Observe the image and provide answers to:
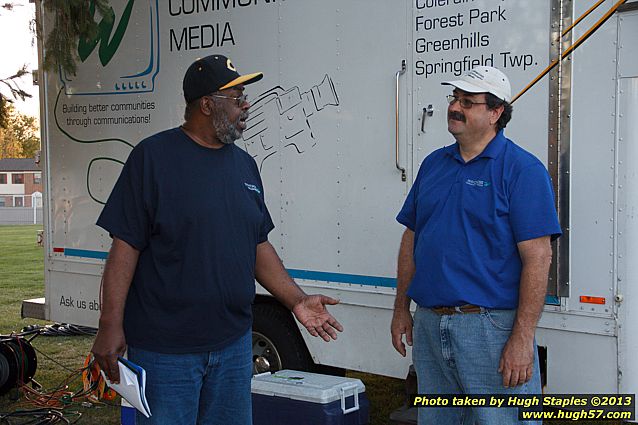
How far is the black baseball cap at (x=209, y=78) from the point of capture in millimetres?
3031

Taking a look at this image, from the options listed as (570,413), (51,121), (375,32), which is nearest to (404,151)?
(375,32)

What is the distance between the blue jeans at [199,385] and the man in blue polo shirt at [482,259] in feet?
2.50

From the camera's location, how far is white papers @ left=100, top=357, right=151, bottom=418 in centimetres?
280

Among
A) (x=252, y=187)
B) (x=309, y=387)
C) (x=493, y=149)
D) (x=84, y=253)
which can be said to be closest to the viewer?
(x=252, y=187)

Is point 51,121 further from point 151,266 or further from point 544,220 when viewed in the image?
point 544,220

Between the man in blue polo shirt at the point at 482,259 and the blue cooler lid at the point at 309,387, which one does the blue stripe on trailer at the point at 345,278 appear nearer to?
the blue cooler lid at the point at 309,387

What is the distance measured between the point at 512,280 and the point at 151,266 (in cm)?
135

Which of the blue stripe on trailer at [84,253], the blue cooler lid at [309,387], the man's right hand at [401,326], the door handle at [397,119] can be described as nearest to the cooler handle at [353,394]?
the blue cooler lid at [309,387]

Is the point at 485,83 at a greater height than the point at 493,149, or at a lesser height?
greater

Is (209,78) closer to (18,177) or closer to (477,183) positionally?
(477,183)

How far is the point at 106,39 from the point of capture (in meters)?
6.23

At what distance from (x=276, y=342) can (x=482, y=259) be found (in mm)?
2554

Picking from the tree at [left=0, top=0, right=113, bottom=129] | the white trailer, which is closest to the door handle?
the white trailer

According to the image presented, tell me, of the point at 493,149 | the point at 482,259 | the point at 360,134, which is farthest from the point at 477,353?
the point at 360,134
